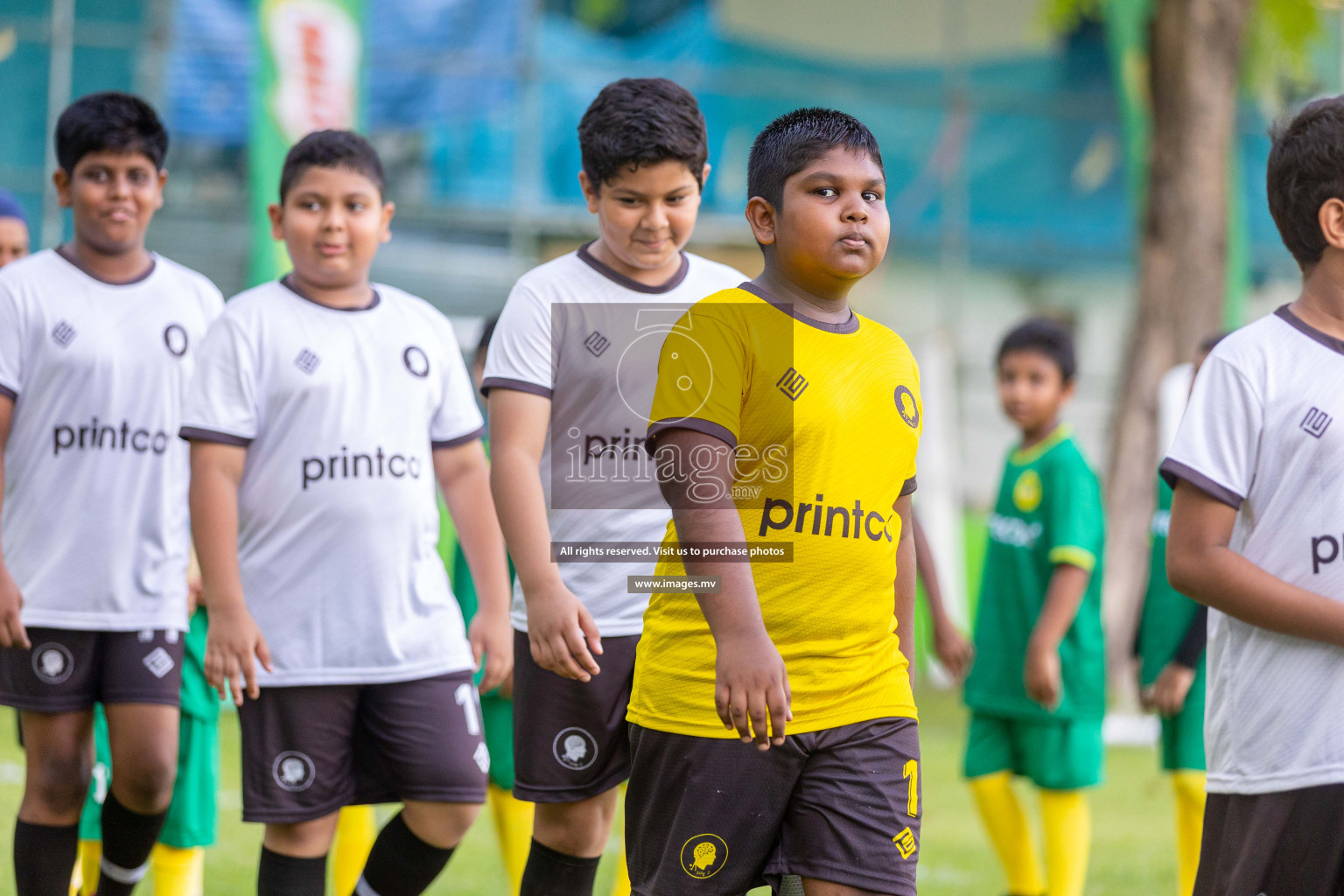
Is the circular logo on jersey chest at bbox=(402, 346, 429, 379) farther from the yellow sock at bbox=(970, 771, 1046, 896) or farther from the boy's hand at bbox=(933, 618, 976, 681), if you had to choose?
the yellow sock at bbox=(970, 771, 1046, 896)

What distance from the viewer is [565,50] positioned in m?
13.0

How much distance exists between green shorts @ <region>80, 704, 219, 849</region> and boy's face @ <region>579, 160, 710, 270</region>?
202 centimetres

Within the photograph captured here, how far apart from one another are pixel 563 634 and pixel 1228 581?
1.20 meters

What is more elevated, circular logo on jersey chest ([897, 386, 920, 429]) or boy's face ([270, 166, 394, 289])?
boy's face ([270, 166, 394, 289])

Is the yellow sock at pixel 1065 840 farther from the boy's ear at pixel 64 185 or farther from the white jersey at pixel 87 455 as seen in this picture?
the boy's ear at pixel 64 185

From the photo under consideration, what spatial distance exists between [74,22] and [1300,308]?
11395 mm

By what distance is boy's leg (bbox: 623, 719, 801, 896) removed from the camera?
99.1 inches

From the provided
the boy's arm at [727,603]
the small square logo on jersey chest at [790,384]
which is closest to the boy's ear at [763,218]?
the small square logo on jersey chest at [790,384]

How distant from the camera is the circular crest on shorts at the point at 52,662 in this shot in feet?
12.4

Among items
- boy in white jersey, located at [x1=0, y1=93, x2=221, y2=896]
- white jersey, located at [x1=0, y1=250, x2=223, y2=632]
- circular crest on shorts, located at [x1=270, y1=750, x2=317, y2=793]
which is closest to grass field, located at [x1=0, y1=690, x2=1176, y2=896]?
boy in white jersey, located at [x1=0, y1=93, x2=221, y2=896]

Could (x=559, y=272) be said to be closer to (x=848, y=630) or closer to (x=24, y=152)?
(x=848, y=630)

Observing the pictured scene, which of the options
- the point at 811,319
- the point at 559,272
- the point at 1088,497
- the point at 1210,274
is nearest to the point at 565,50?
the point at 1210,274

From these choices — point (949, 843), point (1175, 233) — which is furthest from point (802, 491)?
point (1175, 233)

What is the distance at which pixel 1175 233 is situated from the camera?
1052cm
